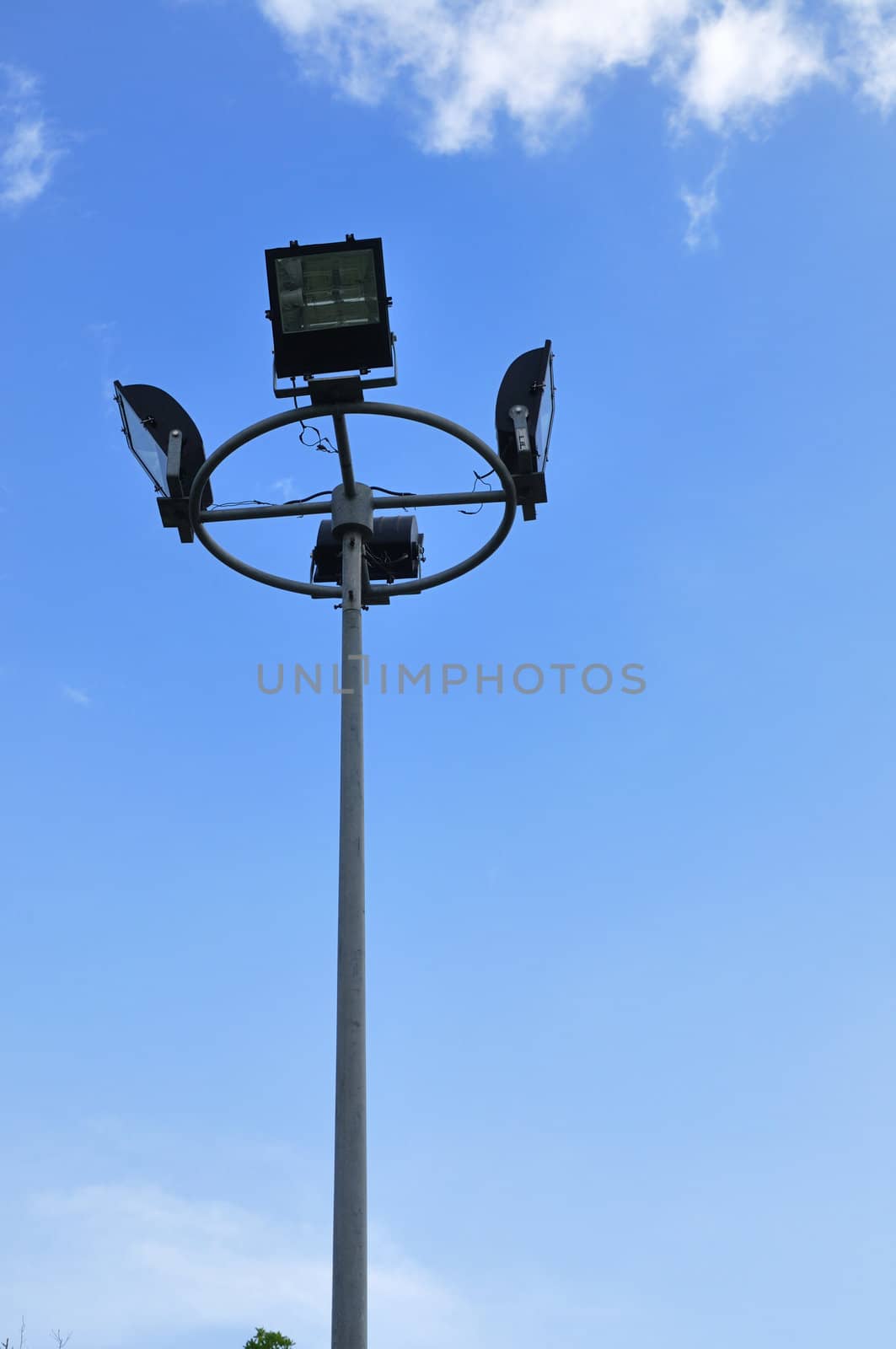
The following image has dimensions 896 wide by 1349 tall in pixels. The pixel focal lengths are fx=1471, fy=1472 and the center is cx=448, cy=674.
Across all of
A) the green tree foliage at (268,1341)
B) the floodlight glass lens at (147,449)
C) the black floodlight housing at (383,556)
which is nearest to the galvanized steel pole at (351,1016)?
the black floodlight housing at (383,556)

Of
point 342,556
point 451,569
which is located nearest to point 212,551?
point 342,556

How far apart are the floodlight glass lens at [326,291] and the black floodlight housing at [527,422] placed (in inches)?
39.1

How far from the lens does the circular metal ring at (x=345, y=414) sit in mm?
7102

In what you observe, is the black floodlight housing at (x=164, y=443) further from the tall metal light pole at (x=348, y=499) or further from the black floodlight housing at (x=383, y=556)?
the black floodlight housing at (x=383, y=556)

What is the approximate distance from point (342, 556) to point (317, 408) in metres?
0.84

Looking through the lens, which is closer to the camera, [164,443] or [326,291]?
[326,291]

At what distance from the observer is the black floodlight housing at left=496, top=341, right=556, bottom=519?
7438 millimetres

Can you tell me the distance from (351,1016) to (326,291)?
332 cm

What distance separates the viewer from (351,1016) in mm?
6281

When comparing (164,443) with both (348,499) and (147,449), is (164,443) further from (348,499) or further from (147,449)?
(348,499)

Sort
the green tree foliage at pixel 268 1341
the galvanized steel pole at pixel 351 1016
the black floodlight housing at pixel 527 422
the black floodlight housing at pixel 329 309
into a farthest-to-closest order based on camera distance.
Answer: the green tree foliage at pixel 268 1341 → the black floodlight housing at pixel 527 422 → the black floodlight housing at pixel 329 309 → the galvanized steel pole at pixel 351 1016

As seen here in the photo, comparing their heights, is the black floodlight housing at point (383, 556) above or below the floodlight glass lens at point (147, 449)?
below

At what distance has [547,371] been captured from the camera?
25.5 ft

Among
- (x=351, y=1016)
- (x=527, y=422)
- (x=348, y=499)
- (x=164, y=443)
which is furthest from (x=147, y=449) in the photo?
(x=351, y=1016)
